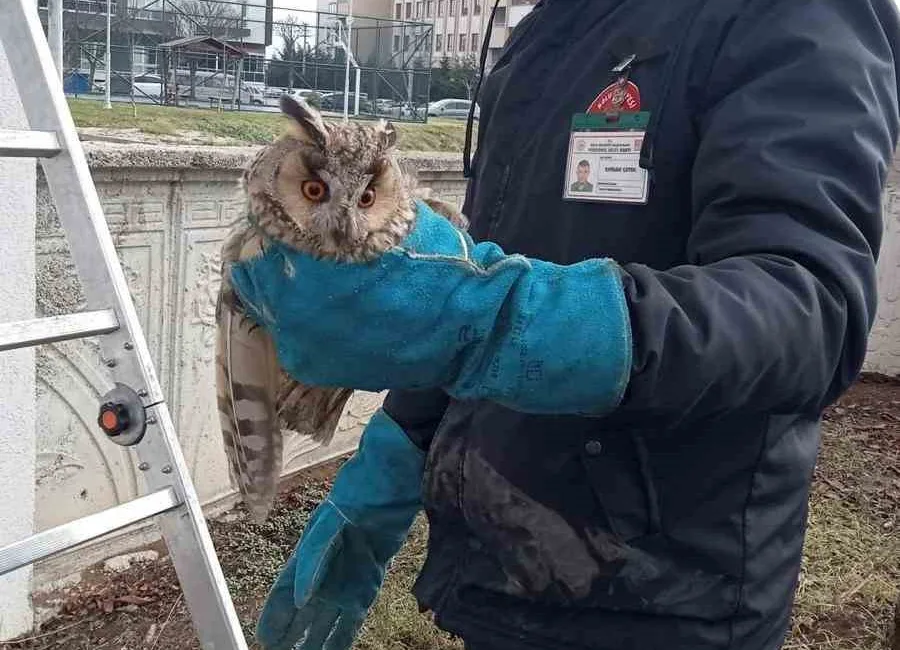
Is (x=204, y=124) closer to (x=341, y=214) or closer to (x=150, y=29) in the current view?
(x=150, y=29)

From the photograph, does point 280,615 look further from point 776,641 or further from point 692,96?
point 692,96

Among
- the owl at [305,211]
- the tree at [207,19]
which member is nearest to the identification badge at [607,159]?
the owl at [305,211]

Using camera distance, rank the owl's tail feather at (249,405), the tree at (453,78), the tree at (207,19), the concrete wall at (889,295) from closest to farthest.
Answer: the owl's tail feather at (249,405) → the concrete wall at (889,295) → the tree at (207,19) → the tree at (453,78)

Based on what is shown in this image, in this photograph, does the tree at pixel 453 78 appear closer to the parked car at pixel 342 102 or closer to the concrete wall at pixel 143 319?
the parked car at pixel 342 102

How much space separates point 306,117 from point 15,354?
5.91 ft

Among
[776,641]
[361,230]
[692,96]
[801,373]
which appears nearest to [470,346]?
[361,230]

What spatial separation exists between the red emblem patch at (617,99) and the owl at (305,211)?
29cm

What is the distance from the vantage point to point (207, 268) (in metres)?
3.35

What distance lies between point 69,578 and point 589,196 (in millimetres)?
Result: 2692

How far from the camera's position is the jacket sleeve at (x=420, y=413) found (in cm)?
161

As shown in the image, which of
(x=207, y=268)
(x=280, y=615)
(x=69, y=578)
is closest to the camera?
(x=280, y=615)

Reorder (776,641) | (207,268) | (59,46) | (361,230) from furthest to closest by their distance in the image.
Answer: (207,268)
(59,46)
(776,641)
(361,230)

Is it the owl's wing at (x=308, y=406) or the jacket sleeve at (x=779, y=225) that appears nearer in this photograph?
the jacket sleeve at (x=779, y=225)

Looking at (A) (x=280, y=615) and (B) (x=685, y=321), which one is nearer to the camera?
(B) (x=685, y=321)
